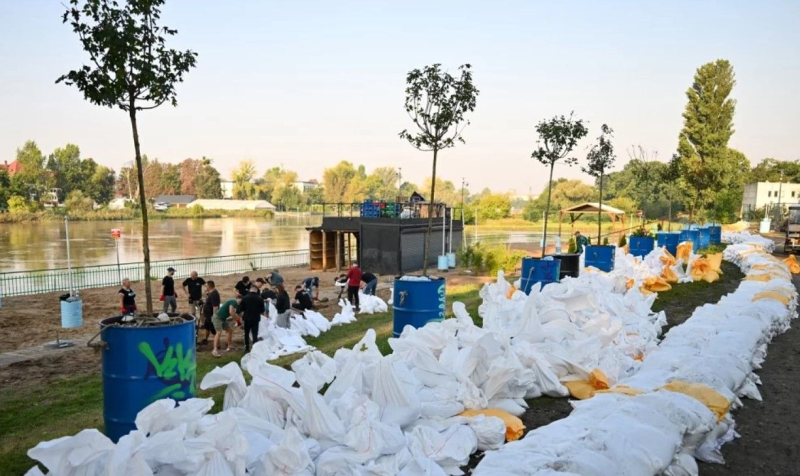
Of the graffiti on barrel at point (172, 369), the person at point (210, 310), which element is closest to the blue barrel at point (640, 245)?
the person at point (210, 310)

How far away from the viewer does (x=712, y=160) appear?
34500 mm

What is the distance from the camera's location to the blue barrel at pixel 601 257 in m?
13.4

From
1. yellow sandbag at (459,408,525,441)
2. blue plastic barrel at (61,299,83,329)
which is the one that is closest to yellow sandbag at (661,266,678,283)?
yellow sandbag at (459,408,525,441)

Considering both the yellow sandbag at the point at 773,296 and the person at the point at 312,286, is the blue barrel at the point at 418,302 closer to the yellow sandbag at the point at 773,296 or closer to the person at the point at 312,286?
the yellow sandbag at the point at 773,296

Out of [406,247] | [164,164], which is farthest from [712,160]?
[164,164]

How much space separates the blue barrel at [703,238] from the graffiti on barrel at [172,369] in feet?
67.3

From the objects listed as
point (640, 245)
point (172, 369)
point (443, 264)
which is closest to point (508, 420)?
point (172, 369)

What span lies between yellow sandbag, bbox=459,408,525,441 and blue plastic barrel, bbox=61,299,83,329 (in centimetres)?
1142

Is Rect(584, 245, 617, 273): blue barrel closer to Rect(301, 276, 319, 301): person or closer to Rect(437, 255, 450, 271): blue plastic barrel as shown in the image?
Rect(301, 276, 319, 301): person

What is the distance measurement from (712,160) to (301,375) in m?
36.0

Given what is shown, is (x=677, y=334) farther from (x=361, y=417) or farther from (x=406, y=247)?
(x=406, y=247)

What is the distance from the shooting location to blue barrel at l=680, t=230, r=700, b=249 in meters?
20.2

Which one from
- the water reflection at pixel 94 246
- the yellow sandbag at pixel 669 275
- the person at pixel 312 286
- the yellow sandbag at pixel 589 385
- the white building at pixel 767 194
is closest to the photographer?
the yellow sandbag at pixel 589 385

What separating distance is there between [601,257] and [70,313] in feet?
38.4
